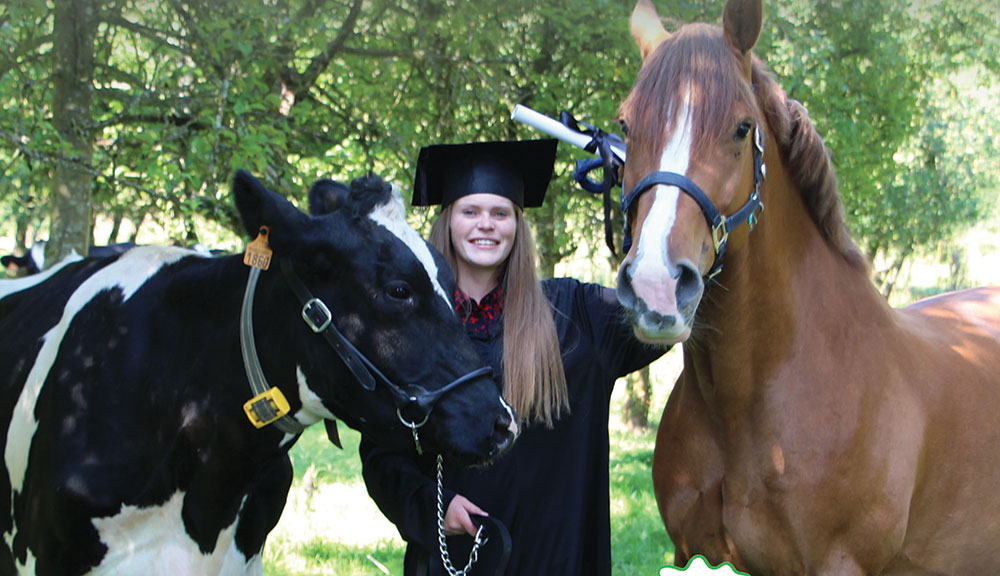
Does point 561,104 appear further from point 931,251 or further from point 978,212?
point 931,251

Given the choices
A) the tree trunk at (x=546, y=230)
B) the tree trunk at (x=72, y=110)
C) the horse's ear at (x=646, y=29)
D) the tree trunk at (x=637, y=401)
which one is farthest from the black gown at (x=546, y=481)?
the tree trunk at (x=637, y=401)

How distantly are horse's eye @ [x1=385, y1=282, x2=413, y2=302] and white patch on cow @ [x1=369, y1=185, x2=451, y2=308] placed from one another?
0.27ft

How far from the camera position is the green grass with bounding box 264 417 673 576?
17.3 feet

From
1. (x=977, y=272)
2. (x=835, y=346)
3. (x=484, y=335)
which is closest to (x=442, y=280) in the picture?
(x=484, y=335)

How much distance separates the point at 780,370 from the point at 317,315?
1495mm

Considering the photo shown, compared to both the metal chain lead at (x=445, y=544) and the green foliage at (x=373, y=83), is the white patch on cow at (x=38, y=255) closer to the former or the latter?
the green foliage at (x=373, y=83)

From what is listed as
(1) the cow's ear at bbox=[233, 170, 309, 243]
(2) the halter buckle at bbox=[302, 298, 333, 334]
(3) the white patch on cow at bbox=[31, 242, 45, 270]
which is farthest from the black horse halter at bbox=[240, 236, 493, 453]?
(3) the white patch on cow at bbox=[31, 242, 45, 270]

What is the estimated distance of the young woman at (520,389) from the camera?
2926mm

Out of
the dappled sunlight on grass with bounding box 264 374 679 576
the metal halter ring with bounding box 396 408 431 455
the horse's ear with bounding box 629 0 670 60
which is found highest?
the horse's ear with bounding box 629 0 670 60

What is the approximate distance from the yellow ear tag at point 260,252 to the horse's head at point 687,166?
3.69 ft

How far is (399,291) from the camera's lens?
8.30ft

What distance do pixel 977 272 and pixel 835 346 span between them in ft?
109

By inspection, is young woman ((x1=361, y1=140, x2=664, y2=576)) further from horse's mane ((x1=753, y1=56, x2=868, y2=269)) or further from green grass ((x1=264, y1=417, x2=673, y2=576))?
green grass ((x1=264, y1=417, x2=673, y2=576))

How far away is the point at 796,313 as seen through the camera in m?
2.77
